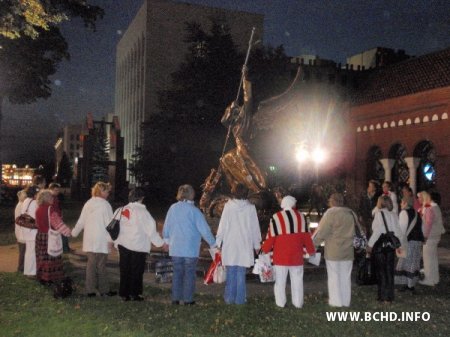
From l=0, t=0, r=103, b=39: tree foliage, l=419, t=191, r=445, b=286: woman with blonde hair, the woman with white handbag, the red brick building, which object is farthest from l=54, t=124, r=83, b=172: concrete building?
the woman with white handbag

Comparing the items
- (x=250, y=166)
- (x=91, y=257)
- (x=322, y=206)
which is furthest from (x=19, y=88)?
(x=91, y=257)

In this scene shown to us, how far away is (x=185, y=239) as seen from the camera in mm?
7426

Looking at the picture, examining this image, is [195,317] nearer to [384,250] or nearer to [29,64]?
[384,250]

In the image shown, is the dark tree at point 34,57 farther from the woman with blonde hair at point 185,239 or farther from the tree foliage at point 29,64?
the woman with blonde hair at point 185,239

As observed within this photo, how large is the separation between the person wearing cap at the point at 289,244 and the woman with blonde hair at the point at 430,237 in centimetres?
331

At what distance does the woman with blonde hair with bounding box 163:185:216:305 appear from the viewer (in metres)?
7.43

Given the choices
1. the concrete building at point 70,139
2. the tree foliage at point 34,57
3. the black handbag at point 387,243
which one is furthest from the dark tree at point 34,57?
the concrete building at point 70,139

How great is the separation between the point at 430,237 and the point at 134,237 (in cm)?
549

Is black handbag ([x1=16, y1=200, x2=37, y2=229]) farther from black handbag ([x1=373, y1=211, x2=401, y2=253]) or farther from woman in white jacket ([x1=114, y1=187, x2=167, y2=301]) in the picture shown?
black handbag ([x1=373, y1=211, x2=401, y2=253])

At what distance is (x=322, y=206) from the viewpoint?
64.5 feet

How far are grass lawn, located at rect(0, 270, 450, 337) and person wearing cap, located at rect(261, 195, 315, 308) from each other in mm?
436

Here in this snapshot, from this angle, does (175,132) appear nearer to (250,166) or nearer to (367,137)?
(367,137)

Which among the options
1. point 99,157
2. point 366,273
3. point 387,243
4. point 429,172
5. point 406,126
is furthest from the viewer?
point 99,157

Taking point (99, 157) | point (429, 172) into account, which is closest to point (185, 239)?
point (429, 172)
